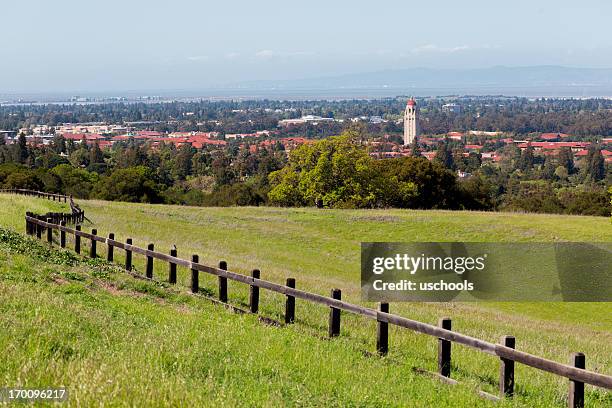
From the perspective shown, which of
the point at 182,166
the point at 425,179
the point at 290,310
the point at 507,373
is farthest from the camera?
the point at 182,166

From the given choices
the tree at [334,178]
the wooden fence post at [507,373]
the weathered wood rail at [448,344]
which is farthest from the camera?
the tree at [334,178]

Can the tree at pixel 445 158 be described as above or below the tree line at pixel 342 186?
below

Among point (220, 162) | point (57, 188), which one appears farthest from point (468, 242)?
point (220, 162)

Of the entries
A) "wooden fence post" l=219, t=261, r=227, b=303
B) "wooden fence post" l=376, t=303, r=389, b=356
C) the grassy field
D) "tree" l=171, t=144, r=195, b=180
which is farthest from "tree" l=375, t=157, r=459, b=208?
"tree" l=171, t=144, r=195, b=180

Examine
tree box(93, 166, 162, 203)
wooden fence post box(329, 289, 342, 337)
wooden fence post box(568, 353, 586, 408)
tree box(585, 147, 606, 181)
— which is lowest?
tree box(585, 147, 606, 181)

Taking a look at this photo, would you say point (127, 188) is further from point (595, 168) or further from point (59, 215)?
point (595, 168)

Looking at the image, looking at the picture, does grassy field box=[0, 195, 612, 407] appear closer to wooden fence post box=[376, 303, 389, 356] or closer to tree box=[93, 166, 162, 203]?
wooden fence post box=[376, 303, 389, 356]

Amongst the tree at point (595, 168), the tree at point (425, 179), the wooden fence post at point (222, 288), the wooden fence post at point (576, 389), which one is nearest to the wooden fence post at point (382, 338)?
the wooden fence post at point (576, 389)

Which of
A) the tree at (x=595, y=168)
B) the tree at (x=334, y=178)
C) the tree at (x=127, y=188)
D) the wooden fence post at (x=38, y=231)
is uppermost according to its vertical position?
the wooden fence post at (x=38, y=231)

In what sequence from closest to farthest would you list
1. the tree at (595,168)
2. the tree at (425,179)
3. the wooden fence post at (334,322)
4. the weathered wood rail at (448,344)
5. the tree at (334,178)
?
1. the weathered wood rail at (448,344)
2. the wooden fence post at (334,322)
3. the tree at (334,178)
4. the tree at (425,179)
5. the tree at (595,168)

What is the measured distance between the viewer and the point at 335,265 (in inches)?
1361

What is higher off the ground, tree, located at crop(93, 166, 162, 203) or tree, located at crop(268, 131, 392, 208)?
tree, located at crop(268, 131, 392, 208)

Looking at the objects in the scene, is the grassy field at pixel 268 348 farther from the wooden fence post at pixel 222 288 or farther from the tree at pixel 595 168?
the tree at pixel 595 168

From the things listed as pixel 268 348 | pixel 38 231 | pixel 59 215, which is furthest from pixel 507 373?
pixel 59 215
